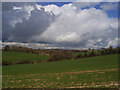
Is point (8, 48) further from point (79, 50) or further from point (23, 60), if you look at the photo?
point (79, 50)

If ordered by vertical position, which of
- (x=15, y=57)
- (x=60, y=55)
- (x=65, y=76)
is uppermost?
(x=60, y=55)

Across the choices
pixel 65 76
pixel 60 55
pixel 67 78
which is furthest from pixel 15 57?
pixel 67 78

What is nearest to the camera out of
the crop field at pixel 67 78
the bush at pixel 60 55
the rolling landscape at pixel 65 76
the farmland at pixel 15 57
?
the crop field at pixel 67 78

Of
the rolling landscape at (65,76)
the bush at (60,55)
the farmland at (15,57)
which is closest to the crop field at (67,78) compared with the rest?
the rolling landscape at (65,76)

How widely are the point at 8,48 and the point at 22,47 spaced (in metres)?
14.9

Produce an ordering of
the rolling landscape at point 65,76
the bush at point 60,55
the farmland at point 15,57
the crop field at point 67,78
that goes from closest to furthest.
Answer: the crop field at point 67,78 → the rolling landscape at point 65,76 → the farmland at point 15,57 → the bush at point 60,55

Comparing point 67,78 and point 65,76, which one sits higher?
point 67,78

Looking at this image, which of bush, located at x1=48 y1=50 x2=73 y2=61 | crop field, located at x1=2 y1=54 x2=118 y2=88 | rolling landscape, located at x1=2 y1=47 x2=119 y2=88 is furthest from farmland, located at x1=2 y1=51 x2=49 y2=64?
crop field, located at x1=2 y1=54 x2=118 y2=88

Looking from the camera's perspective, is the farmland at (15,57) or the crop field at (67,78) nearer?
the crop field at (67,78)

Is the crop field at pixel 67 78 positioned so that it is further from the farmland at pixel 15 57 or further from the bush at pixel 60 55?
the bush at pixel 60 55

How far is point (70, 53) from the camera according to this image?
10706 cm

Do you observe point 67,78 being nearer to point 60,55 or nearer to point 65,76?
point 65,76

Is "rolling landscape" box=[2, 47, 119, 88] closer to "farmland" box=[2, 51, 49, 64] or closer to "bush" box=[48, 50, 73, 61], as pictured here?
"farmland" box=[2, 51, 49, 64]

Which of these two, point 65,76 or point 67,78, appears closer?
point 67,78
